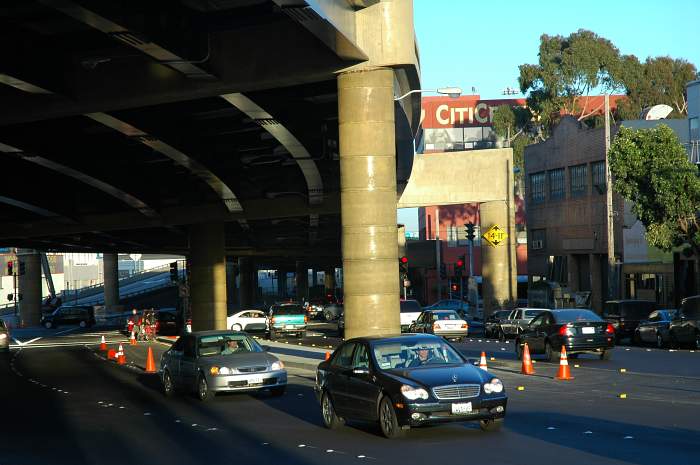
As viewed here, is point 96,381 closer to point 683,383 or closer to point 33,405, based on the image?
point 33,405

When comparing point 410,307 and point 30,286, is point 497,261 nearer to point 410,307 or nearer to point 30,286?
point 410,307

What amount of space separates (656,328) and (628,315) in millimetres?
4913

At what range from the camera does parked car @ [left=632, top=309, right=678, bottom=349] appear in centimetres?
3866

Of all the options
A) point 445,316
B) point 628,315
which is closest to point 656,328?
point 628,315

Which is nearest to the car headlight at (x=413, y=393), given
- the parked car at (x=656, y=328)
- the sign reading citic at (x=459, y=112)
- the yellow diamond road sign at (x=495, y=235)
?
the parked car at (x=656, y=328)

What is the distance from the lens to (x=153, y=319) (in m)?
65.2

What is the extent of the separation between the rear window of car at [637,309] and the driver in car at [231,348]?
23664mm

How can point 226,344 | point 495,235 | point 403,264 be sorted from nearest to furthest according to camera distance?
1. point 226,344
2. point 495,235
3. point 403,264

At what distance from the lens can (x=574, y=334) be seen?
30734 mm

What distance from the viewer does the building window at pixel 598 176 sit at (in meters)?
68.0

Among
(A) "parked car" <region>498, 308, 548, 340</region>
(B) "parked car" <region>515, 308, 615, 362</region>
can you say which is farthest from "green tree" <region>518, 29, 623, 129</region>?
(B) "parked car" <region>515, 308, 615, 362</region>

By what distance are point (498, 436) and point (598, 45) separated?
8132 centimetres

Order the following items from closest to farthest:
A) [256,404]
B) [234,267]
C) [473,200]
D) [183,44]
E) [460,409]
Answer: [460,409] → [256,404] → [183,44] → [473,200] → [234,267]

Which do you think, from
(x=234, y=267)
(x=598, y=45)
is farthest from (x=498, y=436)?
(x=234, y=267)
